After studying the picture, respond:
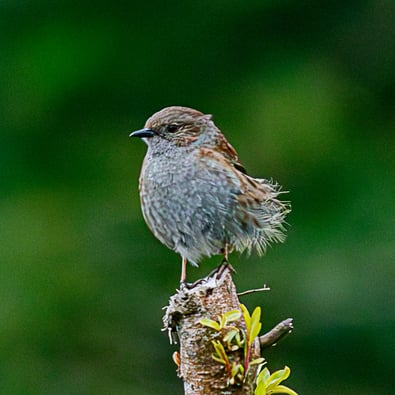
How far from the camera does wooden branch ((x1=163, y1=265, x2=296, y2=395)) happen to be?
346 cm

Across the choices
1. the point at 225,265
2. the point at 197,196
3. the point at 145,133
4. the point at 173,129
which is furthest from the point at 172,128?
the point at 225,265

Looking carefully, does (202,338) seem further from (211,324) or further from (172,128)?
(172,128)

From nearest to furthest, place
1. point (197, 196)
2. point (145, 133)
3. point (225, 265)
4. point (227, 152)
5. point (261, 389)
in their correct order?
point (261, 389) → point (225, 265) → point (197, 196) → point (145, 133) → point (227, 152)

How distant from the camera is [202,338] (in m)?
3.49

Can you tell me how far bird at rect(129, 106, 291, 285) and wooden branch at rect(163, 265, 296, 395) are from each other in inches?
32.6

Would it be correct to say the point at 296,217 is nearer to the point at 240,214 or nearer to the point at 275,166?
the point at 275,166

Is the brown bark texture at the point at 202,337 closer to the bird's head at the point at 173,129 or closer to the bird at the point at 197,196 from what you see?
the bird at the point at 197,196

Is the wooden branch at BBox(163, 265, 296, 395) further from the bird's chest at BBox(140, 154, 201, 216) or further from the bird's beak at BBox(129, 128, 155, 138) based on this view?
the bird's beak at BBox(129, 128, 155, 138)

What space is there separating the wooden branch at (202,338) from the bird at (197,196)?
828 millimetres

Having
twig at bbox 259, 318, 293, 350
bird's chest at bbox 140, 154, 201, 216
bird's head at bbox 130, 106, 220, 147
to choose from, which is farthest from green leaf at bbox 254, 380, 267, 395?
bird's head at bbox 130, 106, 220, 147

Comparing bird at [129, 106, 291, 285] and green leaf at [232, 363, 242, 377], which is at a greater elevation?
bird at [129, 106, 291, 285]

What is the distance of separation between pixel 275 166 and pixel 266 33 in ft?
4.15

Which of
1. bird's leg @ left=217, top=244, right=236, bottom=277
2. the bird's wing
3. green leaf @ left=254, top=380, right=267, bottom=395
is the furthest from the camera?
the bird's wing

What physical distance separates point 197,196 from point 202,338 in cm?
112
